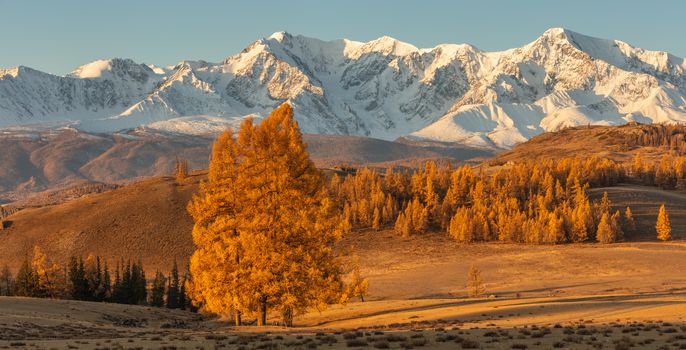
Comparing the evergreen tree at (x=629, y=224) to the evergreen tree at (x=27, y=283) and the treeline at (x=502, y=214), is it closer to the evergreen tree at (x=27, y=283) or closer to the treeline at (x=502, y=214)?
the treeline at (x=502, y=214)

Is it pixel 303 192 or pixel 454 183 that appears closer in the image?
pixel 303 192

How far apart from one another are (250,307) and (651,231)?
15174 centimetres

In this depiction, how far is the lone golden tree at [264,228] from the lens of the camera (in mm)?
42438

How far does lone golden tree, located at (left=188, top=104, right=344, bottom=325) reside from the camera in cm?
4244

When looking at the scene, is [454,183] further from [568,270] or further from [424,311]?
[424,311]

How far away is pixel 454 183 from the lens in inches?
7726

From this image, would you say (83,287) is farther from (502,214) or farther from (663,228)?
(663,228)

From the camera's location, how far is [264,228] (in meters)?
43.0

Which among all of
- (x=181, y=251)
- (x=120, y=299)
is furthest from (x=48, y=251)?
(x=120, y=299)

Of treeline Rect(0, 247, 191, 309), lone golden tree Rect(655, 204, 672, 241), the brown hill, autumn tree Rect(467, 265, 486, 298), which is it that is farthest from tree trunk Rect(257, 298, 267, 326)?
lone golden tree Rect(655, 204, 672, 241)

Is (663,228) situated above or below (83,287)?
above

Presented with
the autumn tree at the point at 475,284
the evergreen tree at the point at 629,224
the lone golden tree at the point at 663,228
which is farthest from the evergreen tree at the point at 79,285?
the lone golden tree at the point at 663,228

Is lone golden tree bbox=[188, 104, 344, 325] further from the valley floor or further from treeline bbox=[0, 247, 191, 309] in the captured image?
treeline bbox=[0, 247, 191, 309]

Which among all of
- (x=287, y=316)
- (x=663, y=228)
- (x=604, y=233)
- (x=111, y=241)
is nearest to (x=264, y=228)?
(x=287, y=316)
